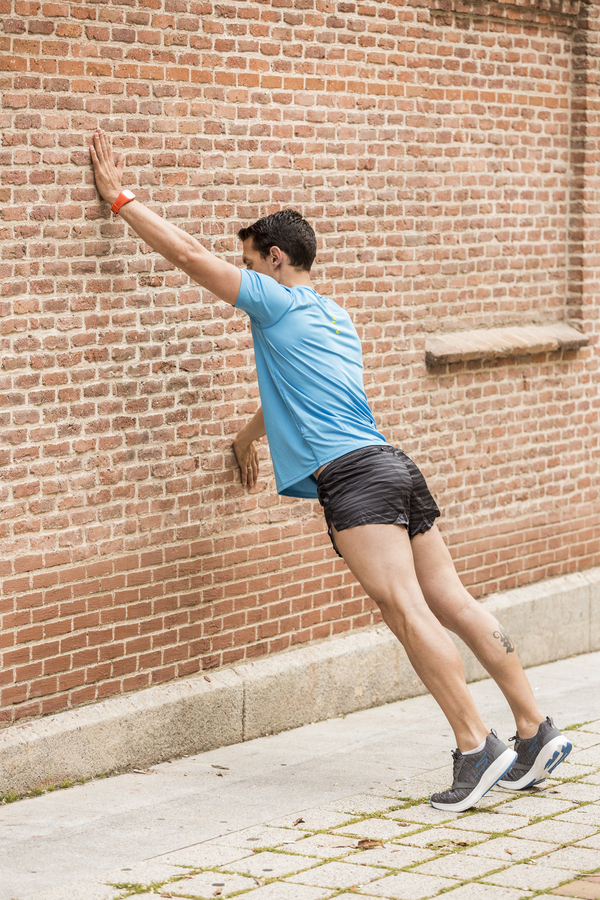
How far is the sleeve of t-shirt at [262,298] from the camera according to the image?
16.3 ft

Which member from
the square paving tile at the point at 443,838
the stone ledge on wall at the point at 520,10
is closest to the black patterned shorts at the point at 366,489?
the square paving tile at the point at 443,838

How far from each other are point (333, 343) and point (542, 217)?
3379 mm

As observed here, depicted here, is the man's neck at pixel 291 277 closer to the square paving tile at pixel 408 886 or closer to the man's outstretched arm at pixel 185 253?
the man's outstretched arm at pixel 185 253

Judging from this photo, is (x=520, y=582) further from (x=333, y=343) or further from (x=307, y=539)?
(x=333, y=343)

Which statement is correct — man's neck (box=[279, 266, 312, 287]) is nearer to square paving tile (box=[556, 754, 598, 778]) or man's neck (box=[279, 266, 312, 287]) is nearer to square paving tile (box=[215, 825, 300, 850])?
square paving tile (box=[215, 825, 300, 850])

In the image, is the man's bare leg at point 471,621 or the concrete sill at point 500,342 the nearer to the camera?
the man's bare leg at point 471,621

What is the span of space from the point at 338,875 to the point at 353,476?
4.76ft

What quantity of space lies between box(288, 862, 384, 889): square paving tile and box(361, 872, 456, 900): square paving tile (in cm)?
6

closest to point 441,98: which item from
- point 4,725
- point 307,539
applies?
point 307,539

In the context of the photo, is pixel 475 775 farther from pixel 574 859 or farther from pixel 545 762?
pixel 574 859

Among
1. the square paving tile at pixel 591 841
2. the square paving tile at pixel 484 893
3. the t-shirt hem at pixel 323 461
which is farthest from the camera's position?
the t-shirt hem at pixel 323 461

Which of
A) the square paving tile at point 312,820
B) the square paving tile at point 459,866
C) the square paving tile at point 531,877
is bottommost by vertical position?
the square paving tile at point 312,820

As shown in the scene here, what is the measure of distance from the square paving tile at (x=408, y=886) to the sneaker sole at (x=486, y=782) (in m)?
0.68

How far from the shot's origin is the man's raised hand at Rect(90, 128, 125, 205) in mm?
5293
